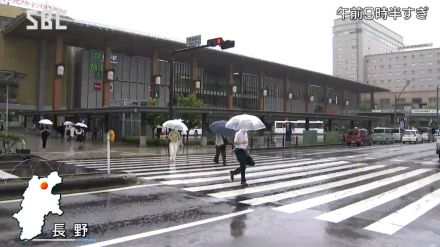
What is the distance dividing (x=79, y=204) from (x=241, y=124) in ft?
19.6

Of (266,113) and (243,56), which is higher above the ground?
(243,56)

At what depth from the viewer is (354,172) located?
1642cm

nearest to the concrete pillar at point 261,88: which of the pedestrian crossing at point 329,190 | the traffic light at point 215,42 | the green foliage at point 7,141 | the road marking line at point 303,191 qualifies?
the traffic light at point 215,42

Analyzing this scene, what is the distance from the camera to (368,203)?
9.70m

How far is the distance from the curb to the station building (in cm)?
2225

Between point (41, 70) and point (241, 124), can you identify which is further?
point (41, 70)

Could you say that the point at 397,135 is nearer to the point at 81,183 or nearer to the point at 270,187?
the point at 270,187

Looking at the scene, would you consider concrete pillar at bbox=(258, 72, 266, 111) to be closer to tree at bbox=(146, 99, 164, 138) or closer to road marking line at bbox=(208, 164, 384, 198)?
tree at bbox=(146, 99, 164, 138)

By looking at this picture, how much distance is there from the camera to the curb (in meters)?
9.30

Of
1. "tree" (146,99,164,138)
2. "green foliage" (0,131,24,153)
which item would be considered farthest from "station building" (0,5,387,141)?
"green foliage" (0,131,24,153)

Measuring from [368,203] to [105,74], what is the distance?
4654 centimetres

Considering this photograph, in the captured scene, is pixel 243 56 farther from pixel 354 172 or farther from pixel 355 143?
pixel 354 172

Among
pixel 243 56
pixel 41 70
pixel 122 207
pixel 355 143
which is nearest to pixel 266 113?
pixel 355 143

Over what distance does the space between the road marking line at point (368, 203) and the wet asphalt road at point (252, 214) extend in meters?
0.02
